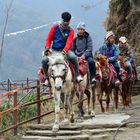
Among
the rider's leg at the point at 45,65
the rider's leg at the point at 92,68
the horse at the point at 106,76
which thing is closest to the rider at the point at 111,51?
the horse at the point at 106,76

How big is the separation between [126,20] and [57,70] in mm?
15145

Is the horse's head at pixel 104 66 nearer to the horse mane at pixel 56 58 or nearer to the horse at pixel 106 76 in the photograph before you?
the horse at pixel 106 76

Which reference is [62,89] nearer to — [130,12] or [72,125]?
[72,125]

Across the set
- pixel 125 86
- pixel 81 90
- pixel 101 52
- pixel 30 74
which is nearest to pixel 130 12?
pixel 125 86

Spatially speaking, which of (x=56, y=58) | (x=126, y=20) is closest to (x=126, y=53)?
(x=56, y=58)

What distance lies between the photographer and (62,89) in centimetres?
1330

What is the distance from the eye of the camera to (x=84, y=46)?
15438 mm

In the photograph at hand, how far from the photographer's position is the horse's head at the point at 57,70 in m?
12.8

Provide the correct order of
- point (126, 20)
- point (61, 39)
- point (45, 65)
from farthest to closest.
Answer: point (126, 20) → point (61, 39) → point (45, 65)

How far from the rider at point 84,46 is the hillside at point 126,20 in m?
10.9

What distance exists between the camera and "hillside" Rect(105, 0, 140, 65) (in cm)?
2641

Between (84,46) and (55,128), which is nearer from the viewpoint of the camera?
(55,128)

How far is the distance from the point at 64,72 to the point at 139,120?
7.80 ft

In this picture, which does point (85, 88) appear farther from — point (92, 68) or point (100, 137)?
point (100, 137)
